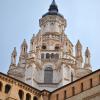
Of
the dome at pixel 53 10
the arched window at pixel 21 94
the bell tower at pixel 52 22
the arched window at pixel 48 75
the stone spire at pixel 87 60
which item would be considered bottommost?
the arched window at pixel 21 94

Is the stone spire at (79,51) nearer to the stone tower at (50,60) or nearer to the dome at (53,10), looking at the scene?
the stone tower at (50,60)

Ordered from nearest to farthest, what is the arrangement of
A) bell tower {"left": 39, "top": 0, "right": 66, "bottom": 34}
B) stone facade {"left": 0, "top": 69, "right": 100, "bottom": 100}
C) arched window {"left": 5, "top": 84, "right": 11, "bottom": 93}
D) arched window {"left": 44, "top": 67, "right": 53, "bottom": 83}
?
1. stone facade {"left": 0, "top": 69, "right": 100, "bottom": 100}
2. arched window {"left": 5, "top": 84, "right": 11, "bottom": 93}
3. arched window {"left": 44, "top": 67, "right": 53, "bottom": 83}
4. bell tower {"left": 39, "top": 0, "right": 66, "bottom": 34}

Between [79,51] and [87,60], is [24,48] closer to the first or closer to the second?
[79,51]

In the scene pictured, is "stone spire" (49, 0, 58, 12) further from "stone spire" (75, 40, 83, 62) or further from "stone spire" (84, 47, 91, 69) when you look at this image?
"stone spire" (84, 47, 91, 69)

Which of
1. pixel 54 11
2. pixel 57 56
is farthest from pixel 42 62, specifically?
pixel 54 11

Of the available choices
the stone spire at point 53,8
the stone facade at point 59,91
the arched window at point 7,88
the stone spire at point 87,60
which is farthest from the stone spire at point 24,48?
the arched window at point 7,88

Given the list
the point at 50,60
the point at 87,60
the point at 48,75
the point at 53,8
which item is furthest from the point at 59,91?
the point at 53,8

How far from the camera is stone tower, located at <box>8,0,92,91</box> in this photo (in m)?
87.3

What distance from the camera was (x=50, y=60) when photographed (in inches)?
3575

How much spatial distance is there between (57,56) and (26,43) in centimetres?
1158

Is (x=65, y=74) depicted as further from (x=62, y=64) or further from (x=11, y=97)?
(x=11, y=97)

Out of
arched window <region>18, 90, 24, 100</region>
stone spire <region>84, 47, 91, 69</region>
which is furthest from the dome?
arched window <region>18, 90, 24, 100</region>

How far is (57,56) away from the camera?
305 ft

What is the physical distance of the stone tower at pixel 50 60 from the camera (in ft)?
286
